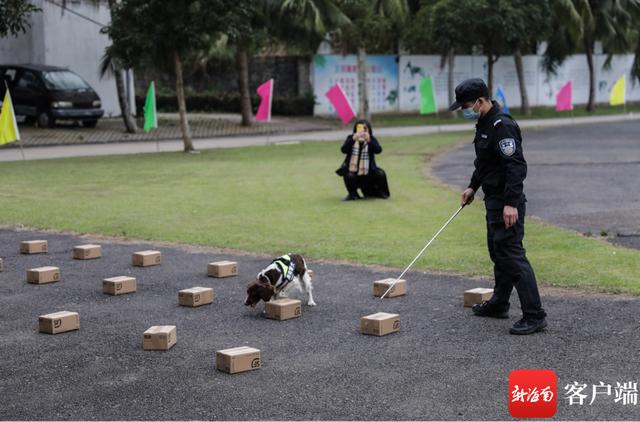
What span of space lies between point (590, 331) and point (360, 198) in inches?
335

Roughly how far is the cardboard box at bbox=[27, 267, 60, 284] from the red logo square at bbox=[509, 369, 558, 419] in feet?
16.1

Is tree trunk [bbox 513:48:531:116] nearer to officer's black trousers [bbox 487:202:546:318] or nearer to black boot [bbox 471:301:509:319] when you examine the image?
black boot [bbox 471:301:509:319]

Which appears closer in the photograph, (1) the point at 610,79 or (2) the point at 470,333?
(2) the point at 470,333

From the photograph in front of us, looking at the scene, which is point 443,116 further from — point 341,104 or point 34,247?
point 34,247

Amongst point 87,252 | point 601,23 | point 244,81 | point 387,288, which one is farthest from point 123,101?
point 601,23

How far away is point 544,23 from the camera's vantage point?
36156mm

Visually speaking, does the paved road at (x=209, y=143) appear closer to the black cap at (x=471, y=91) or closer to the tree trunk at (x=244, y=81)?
the tree trunk at (x=244, y=81)

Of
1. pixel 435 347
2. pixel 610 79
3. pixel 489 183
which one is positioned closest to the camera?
pixel 435 347

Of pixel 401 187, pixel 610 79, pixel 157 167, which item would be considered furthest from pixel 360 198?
pixel 610 79

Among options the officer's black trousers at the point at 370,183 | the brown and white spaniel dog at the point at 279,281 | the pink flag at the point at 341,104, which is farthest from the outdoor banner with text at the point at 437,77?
the brown and white spaniel dog at the point at 279,281

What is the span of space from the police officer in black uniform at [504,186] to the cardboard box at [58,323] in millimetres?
3156

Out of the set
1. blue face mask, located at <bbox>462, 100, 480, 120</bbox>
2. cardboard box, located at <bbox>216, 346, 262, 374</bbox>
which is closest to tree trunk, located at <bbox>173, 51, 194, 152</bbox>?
blue face mask, located at <bbox>462, 100, 480, 120</bbox>

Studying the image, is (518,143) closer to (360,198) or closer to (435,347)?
(435,347)

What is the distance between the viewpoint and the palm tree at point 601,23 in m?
41.4
